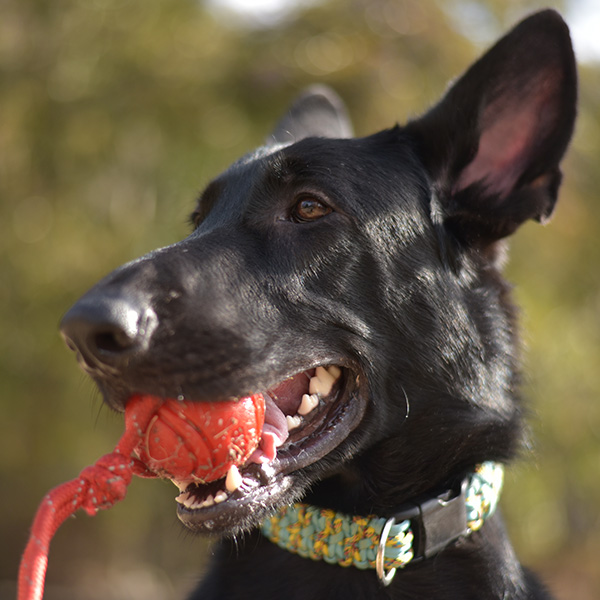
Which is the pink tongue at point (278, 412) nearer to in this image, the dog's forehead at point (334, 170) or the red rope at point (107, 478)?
the red rope at point (107, 478)

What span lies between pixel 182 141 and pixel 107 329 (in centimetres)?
381

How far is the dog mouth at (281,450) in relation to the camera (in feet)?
6.07

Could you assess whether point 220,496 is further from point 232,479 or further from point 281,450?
point 281,450

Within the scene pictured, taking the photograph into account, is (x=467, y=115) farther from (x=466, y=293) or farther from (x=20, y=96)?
(x=20, y=96)

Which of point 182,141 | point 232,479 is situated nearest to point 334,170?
point 232,479

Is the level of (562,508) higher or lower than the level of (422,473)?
lower

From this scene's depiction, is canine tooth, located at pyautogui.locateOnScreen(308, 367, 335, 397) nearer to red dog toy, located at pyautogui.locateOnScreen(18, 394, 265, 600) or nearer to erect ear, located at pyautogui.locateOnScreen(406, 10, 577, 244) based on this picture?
red dog toy, located at pyautogui.locateOnScreen(18, 394, 265, 600)

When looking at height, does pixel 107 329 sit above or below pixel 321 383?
above

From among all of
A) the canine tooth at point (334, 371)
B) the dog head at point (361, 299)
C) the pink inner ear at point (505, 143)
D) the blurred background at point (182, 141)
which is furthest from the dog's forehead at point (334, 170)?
the blurred background at point (182, 141)

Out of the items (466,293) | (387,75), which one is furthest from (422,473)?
(387,75)

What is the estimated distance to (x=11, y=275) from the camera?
5.07 meters

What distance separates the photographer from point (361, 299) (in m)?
2.18

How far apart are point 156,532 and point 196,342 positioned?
5477 mm

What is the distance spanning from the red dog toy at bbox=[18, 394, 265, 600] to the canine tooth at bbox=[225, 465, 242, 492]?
1 cm
